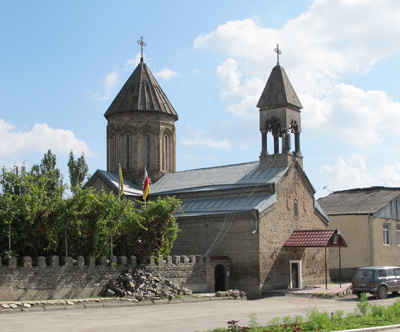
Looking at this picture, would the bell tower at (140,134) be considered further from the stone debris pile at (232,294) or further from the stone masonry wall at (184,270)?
the stone debris pile at (232,294)

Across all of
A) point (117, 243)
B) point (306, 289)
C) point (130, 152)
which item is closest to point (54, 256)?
point (117, 243)

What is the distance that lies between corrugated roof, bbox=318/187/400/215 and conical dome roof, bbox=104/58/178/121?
13.1 meters

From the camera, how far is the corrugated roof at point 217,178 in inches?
1328

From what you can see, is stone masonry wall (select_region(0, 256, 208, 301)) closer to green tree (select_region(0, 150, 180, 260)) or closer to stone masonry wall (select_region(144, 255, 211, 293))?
stone masonry wall (select_region(144, 255, 211, 293))

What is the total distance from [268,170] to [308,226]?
4264 mm

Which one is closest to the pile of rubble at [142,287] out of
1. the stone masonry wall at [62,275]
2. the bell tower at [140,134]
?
the stone masonry wall at [62,275]

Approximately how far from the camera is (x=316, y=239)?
3112 centimetres

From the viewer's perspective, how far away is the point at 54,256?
77.4 feet

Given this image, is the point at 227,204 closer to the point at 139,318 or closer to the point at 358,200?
the point at 358,200

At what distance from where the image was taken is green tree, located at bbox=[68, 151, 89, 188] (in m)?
48.8

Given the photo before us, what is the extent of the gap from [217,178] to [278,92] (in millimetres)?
6791

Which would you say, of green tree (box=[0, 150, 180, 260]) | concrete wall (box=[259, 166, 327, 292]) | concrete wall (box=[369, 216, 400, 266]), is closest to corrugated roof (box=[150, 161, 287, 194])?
concrete wall (box=[259, 166, 327, 292])

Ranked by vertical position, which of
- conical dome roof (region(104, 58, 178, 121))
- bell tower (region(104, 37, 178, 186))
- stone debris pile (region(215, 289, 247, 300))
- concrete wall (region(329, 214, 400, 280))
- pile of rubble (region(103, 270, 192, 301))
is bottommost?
stone debris pile (region(215, 289, 247, 300))

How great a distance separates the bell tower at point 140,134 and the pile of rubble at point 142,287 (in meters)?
13.6
